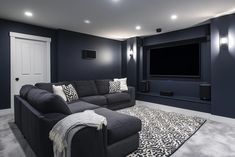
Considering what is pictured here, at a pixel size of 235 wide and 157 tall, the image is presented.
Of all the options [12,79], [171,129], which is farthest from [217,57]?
[12,79]

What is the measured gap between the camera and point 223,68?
3.60 m

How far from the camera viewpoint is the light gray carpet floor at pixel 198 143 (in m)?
2.16

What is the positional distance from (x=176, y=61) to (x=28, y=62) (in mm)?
4610

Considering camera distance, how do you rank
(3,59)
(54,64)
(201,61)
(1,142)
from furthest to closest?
(54,64) < (201,61) < (3,59) < (1,142)

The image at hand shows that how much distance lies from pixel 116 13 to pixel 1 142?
3.29m

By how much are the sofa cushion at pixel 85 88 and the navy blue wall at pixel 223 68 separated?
124 inches

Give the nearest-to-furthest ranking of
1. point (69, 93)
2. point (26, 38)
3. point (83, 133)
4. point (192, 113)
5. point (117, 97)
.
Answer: point (83, 133) → point (69, 93) → point (192, 113) → point (26, 38) → point (117, 97)

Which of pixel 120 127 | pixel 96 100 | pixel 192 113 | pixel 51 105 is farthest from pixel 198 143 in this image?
pixel 96 100

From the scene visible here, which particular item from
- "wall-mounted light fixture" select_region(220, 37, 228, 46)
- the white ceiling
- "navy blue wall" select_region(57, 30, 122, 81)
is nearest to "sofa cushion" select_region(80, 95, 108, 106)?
"navy blue wall" select_region(57, 30, 122, 81)

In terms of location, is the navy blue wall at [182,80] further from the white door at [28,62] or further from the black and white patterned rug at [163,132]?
the white door at [28,62]

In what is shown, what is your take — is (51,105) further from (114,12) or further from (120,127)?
(114,12)

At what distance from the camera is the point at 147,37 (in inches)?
230

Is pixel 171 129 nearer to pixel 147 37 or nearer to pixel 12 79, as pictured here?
pixel 147 37

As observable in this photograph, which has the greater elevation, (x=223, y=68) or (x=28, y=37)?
(x=28, y=37)
